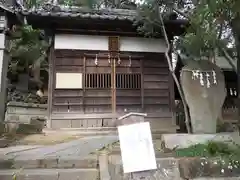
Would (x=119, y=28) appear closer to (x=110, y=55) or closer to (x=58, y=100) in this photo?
(x=110, y=55)

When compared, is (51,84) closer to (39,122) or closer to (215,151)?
(39,122)

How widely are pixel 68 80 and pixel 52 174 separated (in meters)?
5.81

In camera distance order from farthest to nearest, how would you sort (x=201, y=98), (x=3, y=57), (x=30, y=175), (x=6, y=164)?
(x=3, y=57) → (x=201, y=98) → (x=6, y=164) → (x=30, y=175)

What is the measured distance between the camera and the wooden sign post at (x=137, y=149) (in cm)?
383

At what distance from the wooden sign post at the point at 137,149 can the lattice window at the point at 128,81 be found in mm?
6401

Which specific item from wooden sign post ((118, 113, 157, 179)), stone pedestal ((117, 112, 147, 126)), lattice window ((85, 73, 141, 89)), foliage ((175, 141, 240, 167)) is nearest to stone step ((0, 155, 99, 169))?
stone pedestal ((117, 112, 147, 126))

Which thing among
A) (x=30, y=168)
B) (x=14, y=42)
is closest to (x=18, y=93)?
(x=14, y=42)

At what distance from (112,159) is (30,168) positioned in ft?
5.14

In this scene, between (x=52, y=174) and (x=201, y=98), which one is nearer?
(x=52, y=174)

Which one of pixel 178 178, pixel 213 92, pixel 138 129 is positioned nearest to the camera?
pixel 138 129

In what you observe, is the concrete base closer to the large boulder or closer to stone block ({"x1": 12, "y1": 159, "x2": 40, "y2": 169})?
the large boulder

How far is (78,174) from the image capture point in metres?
4.67

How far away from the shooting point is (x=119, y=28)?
35.2 feet

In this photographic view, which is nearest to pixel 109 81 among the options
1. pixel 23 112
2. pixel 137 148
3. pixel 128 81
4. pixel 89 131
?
pixel 128 81
